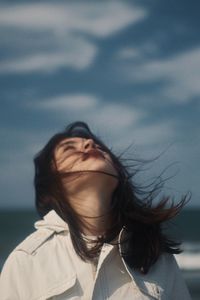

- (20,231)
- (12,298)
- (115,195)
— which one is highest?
(20,231)

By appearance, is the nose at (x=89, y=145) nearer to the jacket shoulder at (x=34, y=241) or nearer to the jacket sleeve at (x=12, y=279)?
the jacket shoulder at (x=34, y=241)

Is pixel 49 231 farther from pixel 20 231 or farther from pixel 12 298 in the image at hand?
pixel 20 231

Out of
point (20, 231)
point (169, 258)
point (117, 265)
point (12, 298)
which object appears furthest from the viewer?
point (20, 231)

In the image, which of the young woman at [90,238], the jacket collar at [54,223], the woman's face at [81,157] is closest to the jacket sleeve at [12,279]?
the young woman at [90,238]

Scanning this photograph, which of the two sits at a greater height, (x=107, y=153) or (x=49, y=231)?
(x=107, y=153)

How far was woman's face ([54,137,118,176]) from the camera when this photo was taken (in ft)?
8.43

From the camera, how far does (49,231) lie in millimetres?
2553

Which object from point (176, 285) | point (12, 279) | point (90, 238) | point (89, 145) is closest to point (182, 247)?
point (176, 285)

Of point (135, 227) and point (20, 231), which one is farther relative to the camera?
point (20, 231)

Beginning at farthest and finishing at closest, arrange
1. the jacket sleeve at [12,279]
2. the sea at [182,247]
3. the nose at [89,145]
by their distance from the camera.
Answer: the sea at [182,247], the nose at [89,145], the jacket sleeve at [12,279]

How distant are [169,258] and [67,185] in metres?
0.62

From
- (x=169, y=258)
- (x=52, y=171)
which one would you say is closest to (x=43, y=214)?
(x=52, y=171)

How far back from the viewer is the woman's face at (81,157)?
257 cm

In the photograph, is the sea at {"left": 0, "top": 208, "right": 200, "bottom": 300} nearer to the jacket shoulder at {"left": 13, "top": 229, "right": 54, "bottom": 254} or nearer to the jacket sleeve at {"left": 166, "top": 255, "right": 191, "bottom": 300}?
the jacket sleeve at {"left": 166, "top": 255, "right": 191, "bottom": 300}
